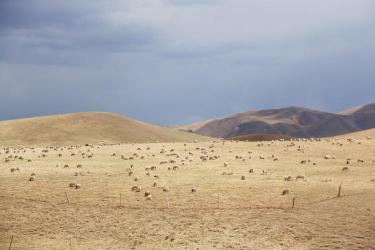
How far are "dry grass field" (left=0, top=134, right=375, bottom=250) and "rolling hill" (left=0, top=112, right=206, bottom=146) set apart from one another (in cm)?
5206

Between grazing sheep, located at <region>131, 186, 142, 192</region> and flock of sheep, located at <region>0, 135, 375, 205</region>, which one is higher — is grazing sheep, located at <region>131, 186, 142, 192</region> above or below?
below

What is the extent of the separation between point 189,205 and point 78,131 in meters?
81.0

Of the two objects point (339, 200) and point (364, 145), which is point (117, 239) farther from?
point (364, 145)

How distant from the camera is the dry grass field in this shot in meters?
29.6

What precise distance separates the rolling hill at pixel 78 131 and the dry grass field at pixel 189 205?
52064 mm

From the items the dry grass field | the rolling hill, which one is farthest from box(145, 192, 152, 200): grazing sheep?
the rolling hill

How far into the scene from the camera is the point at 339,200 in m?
34.3

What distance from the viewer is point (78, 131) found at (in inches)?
4424

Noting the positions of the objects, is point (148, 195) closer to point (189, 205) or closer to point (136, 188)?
point (136, 188)

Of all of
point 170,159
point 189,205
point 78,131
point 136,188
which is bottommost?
point 189,205

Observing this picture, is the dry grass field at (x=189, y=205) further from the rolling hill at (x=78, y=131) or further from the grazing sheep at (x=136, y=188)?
the rolling hill at (x=78, y=131)

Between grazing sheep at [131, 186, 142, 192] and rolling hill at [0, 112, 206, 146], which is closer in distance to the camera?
grazing sheep at [131, 186, 142, 192]

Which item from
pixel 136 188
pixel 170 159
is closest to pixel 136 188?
pixel 136 188

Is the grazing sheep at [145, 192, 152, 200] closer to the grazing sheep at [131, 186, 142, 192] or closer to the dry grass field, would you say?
the dry grass field
